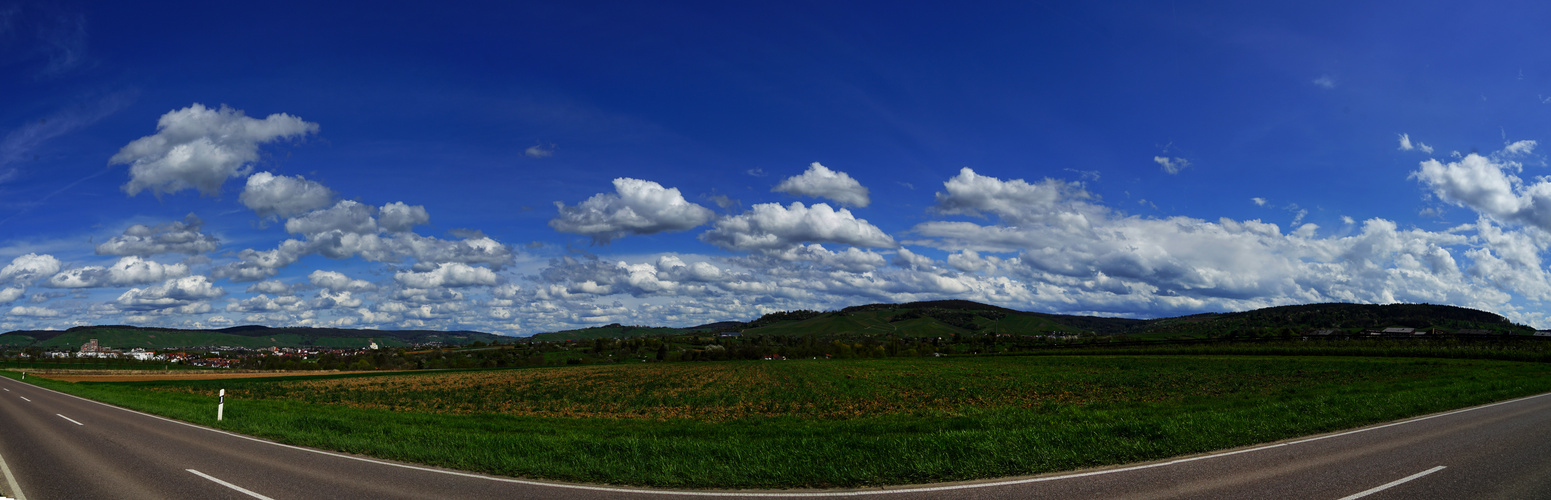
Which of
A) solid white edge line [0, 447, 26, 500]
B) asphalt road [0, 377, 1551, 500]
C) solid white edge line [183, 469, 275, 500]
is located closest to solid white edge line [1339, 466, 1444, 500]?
asphalt road [0, 377, 1551, 500]

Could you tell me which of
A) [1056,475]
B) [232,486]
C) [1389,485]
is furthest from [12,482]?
Answer: [1389,485]

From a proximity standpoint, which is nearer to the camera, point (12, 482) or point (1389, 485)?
point (1389, 485)

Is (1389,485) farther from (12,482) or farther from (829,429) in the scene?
(12,482)

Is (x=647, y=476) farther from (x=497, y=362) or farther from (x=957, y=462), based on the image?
(x=497, y=362)

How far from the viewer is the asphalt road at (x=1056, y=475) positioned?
11.1 metres

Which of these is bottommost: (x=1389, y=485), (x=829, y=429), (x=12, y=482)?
(x=829, y=429)

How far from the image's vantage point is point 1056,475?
12.4 metres

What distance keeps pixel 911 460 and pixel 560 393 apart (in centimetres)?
3822

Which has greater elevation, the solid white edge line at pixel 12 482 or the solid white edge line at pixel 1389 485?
the solid white edge line at pixel 1389 485

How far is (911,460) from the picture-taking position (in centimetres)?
1336

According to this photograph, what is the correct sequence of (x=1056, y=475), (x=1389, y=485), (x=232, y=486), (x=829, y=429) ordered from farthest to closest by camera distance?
1. (x=829, y=429)
2. (x=232, y=486)
3. (x=1056, y=475)
4. (x=1389, y=485)

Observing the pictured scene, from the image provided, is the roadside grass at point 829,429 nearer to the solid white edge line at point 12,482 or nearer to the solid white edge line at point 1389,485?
the solid white edge line at point 1389,485

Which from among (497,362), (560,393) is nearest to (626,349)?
(497,362)

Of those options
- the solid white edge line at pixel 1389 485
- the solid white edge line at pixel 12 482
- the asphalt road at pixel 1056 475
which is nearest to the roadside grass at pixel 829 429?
the asphalt road at pixel 1056 475
